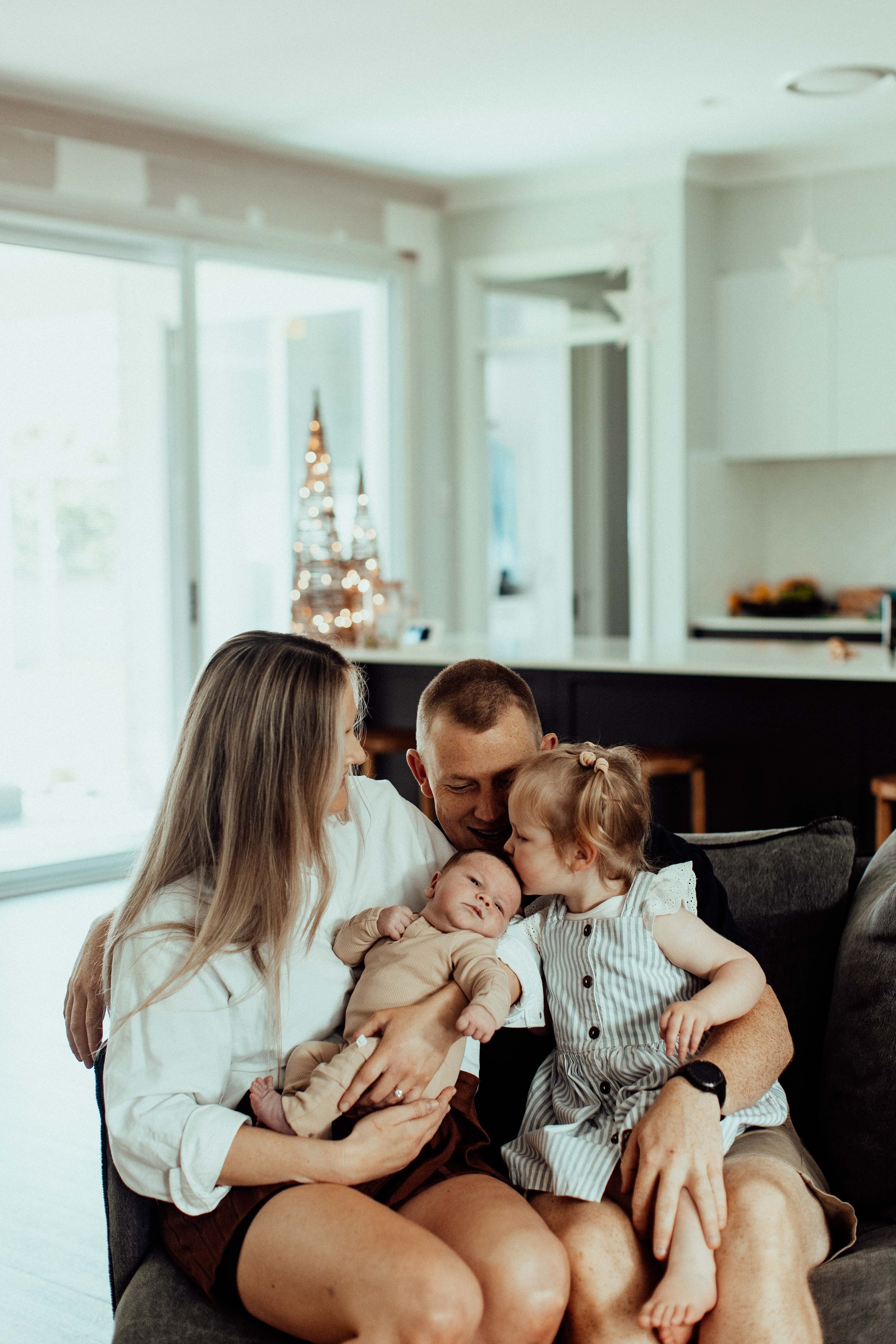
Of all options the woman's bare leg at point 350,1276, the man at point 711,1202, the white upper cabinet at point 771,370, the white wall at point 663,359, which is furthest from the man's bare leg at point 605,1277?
the white upper cabinet at point 771,370

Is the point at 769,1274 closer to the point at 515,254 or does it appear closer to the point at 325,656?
the point at 325,656

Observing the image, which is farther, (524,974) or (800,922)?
(800,922)

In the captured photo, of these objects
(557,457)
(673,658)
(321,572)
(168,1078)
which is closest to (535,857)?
(168,1078)

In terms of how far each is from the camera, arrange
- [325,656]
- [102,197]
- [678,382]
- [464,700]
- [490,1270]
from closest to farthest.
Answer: [490,1270] < [325,656] < [464,700] < [102,197] < [678,382]

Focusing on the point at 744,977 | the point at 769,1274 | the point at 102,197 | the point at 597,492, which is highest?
the point at 102,197

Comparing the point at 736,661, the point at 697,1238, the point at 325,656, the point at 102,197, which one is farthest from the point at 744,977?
the point at 102,197

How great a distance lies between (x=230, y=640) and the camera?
168 cm

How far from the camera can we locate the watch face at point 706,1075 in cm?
156

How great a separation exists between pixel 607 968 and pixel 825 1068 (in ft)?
1.02

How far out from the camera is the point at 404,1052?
157 centimetres

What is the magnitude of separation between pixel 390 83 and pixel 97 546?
202 cm

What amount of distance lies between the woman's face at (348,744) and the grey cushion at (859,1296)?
743 mm

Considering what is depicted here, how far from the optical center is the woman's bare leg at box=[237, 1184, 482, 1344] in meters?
1.35

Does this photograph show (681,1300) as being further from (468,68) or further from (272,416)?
(272,416)
